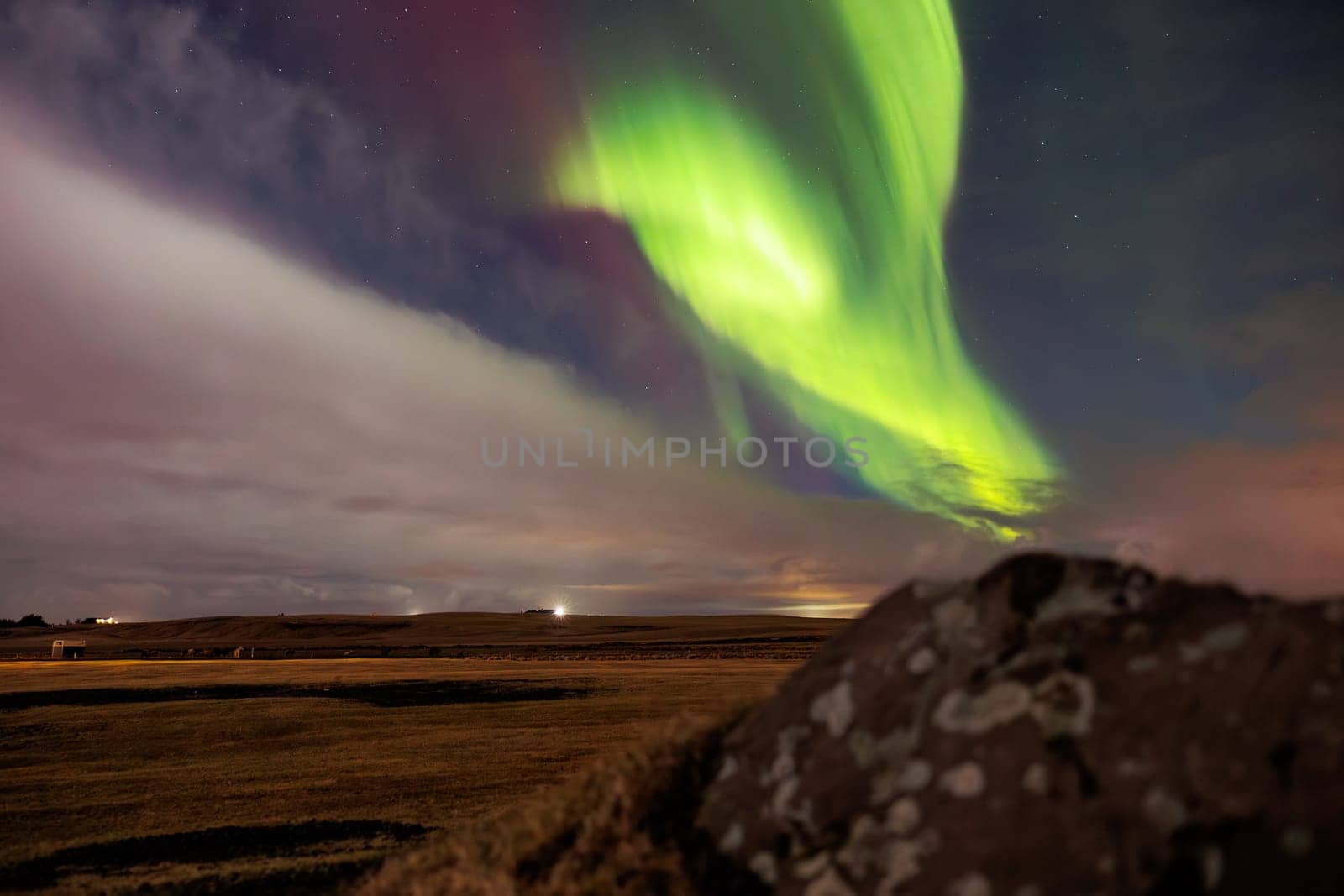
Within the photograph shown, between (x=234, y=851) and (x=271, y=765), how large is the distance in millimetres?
7781

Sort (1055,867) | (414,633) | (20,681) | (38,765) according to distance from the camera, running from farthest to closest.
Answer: (414,633) → (20,681) → (38,765) → (1055,867)

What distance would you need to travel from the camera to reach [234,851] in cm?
1062

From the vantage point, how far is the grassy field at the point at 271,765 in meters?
10.2

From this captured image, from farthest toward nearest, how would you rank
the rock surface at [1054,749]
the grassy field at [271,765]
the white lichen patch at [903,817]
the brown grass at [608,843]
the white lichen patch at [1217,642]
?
the grassy field at [271,765], the brown grass at [608,843], the white lichen patch at [903,817], the white lichen patch at [1217,642], the rock surface at [1054,749]

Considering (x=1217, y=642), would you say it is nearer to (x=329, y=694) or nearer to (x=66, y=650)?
(x=329, y=694)

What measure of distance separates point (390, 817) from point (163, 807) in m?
4.13

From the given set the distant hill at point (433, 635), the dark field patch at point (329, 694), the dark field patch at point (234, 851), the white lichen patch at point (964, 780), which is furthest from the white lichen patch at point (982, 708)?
the distant hill at point (433, 635)

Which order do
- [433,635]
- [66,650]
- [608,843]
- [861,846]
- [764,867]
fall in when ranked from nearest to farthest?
[861,846], [764,867], [608,843], [66,650], [433,635]

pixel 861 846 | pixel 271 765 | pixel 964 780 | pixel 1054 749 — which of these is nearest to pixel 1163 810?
pixel 1054 749

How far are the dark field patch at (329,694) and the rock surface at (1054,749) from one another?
2788cm

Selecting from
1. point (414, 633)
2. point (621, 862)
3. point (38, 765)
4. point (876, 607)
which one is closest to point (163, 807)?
point (38, 765)

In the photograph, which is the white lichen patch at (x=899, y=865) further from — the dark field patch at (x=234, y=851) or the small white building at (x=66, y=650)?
the small white building at (x=66, y=650)

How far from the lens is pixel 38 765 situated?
17.9 meters

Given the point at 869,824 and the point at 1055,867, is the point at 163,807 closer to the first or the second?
the point at 869,824
